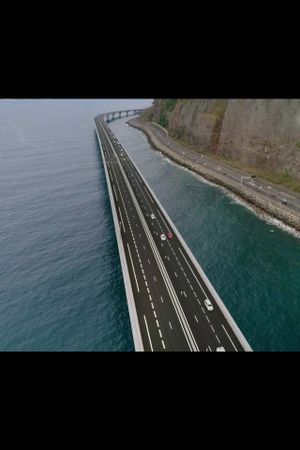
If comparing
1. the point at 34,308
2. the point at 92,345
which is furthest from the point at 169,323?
the point at 34,308

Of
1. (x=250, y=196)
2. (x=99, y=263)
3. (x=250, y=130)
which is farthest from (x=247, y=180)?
(x=99, y=263)

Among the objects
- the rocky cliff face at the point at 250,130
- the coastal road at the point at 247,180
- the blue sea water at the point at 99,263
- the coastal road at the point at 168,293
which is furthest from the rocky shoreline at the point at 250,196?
the coastal road at the point at 168,293

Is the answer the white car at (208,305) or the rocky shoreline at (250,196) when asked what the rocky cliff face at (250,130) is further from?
the white car at (208,305)

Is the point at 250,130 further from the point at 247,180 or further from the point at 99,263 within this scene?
the point at 99,263

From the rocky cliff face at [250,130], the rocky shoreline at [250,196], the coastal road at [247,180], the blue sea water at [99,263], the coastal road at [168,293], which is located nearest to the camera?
the coastal road at [168,293]
